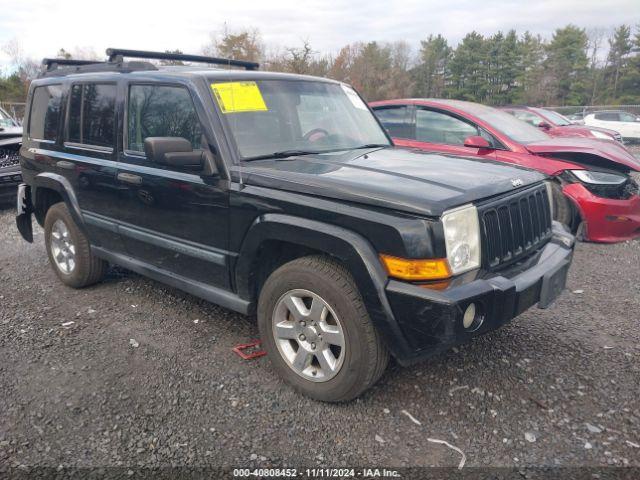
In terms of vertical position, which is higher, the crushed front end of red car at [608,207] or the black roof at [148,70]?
Answer: the black roof at [148,70]

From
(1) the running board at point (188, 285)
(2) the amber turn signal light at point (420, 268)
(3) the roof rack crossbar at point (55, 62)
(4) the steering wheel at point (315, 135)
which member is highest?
(3) the roof rack crossbar at point (55, 62)

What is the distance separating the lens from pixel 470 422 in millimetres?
2723

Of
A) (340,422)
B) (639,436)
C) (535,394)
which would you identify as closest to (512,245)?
(535,394)

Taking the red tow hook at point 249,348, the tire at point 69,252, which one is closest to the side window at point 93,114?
the tire at point 69,252

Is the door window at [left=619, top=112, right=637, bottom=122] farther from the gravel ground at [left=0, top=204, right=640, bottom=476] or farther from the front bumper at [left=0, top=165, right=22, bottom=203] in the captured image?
the front bumper at [left=0, top=165, right=22, bottom=203]

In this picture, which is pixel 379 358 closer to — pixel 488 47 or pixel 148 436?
pixel 148 436

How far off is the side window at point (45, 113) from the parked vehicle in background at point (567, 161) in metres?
3.61

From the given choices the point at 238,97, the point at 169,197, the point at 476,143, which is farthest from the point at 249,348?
the point at 476,143

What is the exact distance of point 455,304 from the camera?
2334 mm

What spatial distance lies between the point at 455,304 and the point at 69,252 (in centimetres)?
376

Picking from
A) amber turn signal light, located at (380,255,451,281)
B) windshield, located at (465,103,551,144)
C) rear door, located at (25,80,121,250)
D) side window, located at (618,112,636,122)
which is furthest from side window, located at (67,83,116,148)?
side window, located at (618,112,636,122)

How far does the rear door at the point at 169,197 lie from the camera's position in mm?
3209

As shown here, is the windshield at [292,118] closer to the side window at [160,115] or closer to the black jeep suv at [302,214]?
the black jeep suv at [302,214]

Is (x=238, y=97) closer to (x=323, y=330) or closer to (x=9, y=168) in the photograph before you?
(x=323, y=330)
